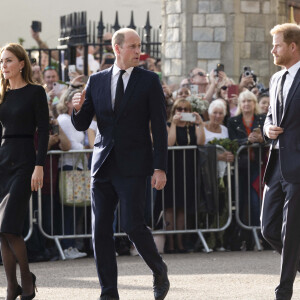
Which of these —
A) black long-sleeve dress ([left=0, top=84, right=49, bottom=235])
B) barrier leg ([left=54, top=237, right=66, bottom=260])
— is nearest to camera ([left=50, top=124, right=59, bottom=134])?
barrier leg ([left=54, top=237, right=66, bottom=260])

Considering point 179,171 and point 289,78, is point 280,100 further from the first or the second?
point 179,171

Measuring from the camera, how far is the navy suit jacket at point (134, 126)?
24.5 feet

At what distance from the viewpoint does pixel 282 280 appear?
23.9ft

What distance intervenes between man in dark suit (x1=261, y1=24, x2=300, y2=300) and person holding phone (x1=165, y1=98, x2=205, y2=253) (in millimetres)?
4024

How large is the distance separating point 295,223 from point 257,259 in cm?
347

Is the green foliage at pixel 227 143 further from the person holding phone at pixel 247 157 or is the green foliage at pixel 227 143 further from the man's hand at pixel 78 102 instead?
the man's hand at pixel 78 102

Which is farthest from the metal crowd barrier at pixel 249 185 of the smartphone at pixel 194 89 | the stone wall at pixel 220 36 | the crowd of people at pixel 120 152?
the stone wall at pixel 220 36

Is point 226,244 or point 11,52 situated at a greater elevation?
point 11,52

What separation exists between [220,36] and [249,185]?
9504 millimetres

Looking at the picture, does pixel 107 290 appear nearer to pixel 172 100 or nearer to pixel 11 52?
pixel 11 52

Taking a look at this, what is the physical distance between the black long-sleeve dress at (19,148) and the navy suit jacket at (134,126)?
483 millimetres

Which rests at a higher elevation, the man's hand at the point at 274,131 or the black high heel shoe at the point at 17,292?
the man's hand at the point at 274,131

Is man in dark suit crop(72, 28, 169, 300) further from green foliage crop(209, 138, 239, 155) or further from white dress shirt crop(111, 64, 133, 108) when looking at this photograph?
green foliage crop(209, 138, 239, 155)

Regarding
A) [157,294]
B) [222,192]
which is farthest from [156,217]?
[157,294]
